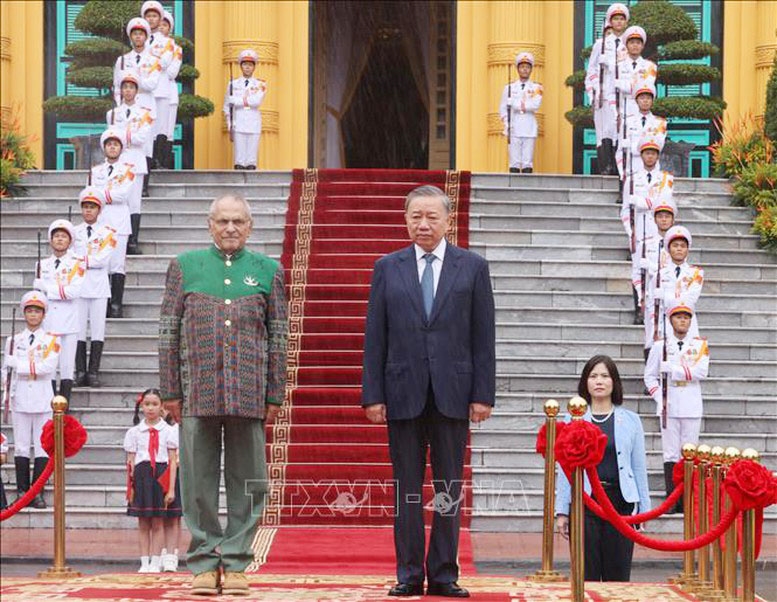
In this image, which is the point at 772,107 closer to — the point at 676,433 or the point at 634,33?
the point at 634,33

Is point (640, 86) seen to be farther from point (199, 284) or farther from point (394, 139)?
point (199, 284)

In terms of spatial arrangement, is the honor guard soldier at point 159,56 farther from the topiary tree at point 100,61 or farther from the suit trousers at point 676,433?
the suit trousers at point 676,433

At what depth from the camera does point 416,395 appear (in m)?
8.77

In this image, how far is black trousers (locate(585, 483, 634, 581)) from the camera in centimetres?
964

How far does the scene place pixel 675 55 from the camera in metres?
22.7

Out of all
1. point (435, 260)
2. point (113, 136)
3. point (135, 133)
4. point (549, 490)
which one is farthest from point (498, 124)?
point (435, 260)

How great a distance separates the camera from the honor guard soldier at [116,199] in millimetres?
17719

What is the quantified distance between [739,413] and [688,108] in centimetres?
688

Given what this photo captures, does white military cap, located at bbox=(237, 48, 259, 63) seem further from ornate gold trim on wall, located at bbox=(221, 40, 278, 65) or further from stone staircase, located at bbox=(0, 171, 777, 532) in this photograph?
ornate gold trim on wall, located at bbox=(221, 40, 278, 65)

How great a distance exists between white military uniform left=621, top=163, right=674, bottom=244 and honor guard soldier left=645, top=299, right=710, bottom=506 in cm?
260

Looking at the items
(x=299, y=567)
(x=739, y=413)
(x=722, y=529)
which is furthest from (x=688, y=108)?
(x=722, y=529)

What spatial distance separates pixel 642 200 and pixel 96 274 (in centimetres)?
509

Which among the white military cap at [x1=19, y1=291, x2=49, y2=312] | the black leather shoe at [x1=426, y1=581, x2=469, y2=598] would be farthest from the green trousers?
the white military cap at [x1=19, y1=291, x2=49, y2=312]

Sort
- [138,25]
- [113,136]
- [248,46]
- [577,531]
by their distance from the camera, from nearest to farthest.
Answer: [577,531]
[113,136]
[138,25]
[248,46]
